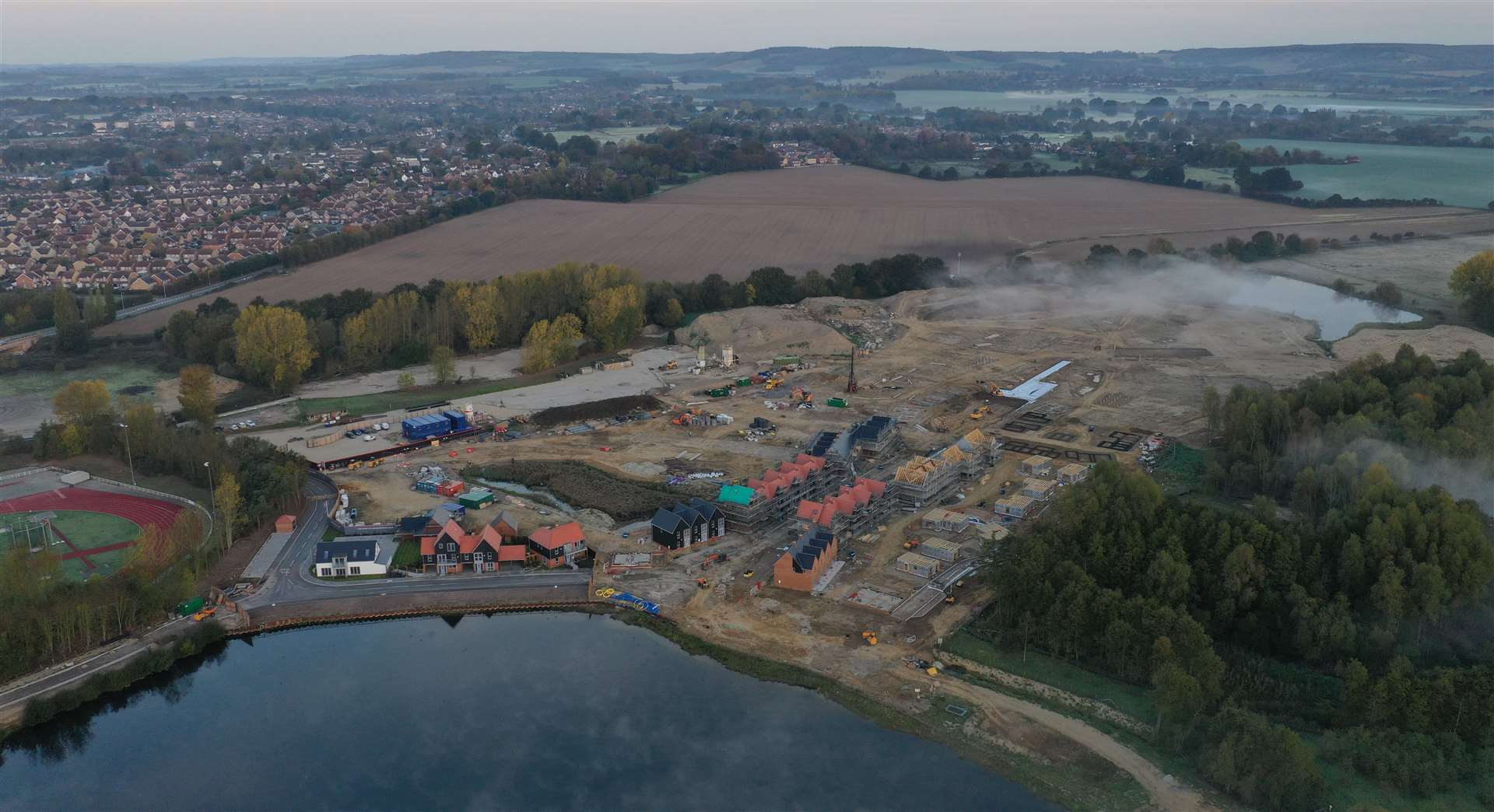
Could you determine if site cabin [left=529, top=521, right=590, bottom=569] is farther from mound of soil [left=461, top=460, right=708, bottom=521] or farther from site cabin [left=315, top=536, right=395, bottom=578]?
site cabin [left=315, top=536, right=395, bottom=578]

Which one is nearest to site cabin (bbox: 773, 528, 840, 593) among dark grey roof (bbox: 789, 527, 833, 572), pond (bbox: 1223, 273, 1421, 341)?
dark grey roof (bbox: 789, 527, 833, 572)

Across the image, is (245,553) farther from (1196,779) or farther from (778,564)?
(1196,779)

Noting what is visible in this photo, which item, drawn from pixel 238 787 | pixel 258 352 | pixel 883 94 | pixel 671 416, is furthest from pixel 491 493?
pixel 883 94

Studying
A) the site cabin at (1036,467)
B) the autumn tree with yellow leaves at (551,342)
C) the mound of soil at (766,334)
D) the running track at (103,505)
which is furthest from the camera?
the mound of soil at (766,334)

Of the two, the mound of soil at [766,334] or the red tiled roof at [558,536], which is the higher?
the mound of soil at [766,334]

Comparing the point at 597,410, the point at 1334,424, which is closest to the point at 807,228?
the point at 597,410

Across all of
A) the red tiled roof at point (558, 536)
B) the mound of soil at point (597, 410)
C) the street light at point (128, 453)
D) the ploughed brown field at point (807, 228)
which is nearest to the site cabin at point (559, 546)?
the red tiled roof at point (558, 536)

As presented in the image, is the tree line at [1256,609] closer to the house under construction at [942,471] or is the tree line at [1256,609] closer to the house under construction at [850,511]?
the house under construction at [850,511]
